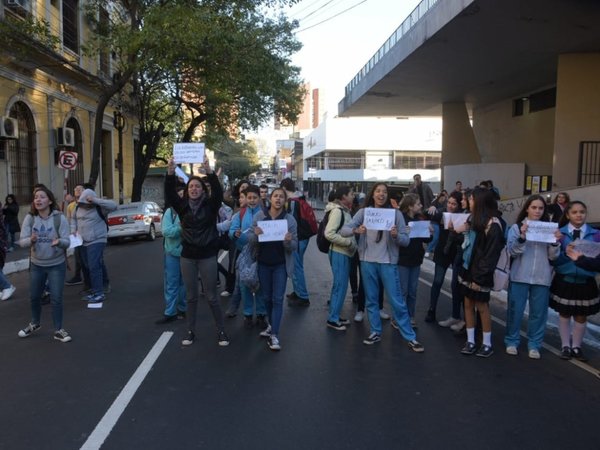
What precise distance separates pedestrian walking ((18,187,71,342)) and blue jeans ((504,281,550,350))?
501cm

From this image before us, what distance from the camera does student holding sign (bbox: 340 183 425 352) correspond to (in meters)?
5.85

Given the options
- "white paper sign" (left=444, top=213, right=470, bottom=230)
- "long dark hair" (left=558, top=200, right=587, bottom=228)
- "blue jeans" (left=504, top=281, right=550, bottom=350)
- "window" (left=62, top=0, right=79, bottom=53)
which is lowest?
"blue jeans" (left=504, top=281, right=550, bottom=350)

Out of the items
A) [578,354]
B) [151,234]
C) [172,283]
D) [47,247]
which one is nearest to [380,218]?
[578,354]

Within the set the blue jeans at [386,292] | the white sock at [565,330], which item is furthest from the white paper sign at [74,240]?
the white sock at [565,330]

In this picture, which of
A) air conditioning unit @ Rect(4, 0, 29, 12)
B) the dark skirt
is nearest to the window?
air conditioning unit @ Rect(4, 0, 29, 12)

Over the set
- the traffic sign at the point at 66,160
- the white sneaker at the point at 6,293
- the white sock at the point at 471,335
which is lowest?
the white sneaker at the point at 6,293

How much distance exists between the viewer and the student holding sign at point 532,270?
5.54 meters

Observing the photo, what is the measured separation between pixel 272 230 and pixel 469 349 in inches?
98.7

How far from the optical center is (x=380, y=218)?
19.1 ft

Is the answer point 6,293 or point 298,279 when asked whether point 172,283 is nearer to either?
point 298,279

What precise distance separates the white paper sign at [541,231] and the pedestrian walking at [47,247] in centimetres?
502

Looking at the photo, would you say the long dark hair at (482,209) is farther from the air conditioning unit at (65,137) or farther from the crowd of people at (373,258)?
the air conditioning unit at (65,137)

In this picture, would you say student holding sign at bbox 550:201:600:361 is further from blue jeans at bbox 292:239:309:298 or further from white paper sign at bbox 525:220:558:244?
blue jeans at bbox 292:239:309:298

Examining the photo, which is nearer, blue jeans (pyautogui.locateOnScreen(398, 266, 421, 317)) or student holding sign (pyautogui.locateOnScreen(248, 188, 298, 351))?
student holding sign (pyautogui.locateOnScreen(248, 188, 298, 351))
